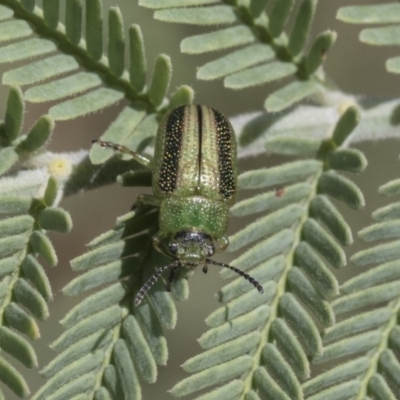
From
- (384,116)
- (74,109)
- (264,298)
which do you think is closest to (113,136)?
(74,109)

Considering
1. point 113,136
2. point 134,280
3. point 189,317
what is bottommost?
point 189,317

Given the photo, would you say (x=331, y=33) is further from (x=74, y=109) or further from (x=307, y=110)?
(x=74, y=109)

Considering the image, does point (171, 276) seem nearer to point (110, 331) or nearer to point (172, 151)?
point (110, 331)

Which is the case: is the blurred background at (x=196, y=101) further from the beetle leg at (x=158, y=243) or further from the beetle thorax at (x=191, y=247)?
the beetle leg at (x=158, y=243)

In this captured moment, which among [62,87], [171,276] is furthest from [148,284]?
[62,87]

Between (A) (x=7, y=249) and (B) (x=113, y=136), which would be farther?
(B) (x=113, y=136)

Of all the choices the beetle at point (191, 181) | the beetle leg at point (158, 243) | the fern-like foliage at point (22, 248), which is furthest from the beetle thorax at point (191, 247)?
the fern-like foliage at point (22, 248)
